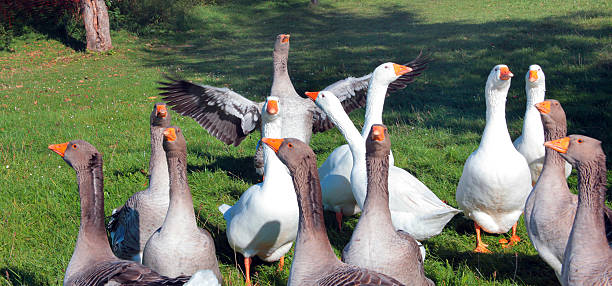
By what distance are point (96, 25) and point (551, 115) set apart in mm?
21099

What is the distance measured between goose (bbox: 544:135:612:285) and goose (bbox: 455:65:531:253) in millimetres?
1463

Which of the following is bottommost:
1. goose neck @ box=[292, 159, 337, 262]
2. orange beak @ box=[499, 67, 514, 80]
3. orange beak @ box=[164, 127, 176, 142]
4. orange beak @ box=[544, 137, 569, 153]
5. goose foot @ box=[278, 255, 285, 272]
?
goose foot @ box=[278, 255, 285, 272]

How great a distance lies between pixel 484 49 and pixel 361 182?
11070 millimetres

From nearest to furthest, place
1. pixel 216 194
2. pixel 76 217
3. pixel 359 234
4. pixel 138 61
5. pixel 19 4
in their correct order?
pixel 359 234 → pixel 76 217 → pixel 216 194 → pixel 138 61 → pixel 19 4

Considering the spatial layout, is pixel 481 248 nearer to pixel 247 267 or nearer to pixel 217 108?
pixel 247 267

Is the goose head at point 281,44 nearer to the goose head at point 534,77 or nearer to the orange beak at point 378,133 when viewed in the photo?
the goose head at point 534,77

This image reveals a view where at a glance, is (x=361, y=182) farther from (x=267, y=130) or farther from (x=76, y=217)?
(x=76, y=217)

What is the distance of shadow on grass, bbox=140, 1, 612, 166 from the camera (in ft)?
32.2

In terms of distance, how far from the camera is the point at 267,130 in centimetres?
506

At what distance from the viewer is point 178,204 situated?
12.7ft

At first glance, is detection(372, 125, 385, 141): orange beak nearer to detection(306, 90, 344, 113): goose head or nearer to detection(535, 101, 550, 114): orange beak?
detection(535, 101, 550, 114): orange beak

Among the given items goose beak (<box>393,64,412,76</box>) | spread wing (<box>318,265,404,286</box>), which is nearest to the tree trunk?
goose beak (<box>393,64,412,76</box>)

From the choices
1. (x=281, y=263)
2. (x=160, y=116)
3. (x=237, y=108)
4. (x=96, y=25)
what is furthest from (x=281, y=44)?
(x=96, y=25)

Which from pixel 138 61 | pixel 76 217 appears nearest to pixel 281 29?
pixel 138 61
